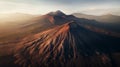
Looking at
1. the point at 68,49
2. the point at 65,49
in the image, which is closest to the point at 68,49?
the point at 68,49

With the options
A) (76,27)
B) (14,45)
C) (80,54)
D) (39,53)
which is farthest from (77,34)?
(14,45)

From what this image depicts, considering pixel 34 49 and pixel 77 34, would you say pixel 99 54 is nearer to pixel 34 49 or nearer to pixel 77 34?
pixel 77 34

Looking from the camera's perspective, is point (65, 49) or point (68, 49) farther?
point (68, 49)

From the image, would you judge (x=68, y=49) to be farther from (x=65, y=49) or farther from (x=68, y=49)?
(x=65, y=49)

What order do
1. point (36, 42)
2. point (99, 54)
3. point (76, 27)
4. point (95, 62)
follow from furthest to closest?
point (76, 27) < point (36, 42) < point (99, 54) < point (95, 62)

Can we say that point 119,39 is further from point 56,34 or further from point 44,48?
point 44,48

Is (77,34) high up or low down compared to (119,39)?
up

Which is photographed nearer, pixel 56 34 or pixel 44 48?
pixel 44 48

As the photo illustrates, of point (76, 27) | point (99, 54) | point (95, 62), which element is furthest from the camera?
point (76, 27)
